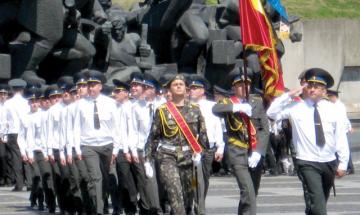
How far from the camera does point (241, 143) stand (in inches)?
635

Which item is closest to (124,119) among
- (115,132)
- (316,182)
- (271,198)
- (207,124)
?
(115,132)

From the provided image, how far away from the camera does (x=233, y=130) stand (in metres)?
16.2

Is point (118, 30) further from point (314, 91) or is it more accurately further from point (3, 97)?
point (314, 91)

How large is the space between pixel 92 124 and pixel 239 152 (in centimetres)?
268

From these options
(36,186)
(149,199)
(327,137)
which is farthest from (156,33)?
(327,137)

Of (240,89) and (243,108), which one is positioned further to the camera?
(240,89)

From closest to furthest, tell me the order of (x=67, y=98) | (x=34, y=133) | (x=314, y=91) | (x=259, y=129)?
(x=314, y=91) → (x=259, y=129) → (x=67, y=98) → (x=34, y=133)

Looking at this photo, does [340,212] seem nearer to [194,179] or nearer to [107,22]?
[194,179]

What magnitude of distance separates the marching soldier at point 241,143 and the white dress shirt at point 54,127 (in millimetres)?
3767

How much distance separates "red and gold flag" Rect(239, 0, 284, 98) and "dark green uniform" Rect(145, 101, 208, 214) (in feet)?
3.62

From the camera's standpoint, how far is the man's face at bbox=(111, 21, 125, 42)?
2923 cm

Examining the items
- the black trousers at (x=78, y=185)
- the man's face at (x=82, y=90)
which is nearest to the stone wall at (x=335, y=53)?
the black trousers at (x=78, y=185)

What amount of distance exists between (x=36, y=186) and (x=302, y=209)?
3.96 m

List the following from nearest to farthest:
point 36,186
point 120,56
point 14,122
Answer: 1. point 36,186
2. point 14,122
3. point 120,56
